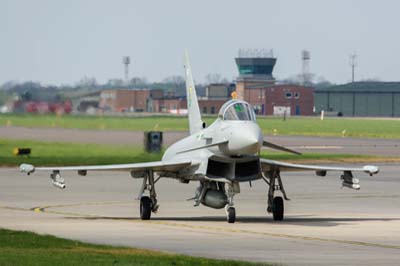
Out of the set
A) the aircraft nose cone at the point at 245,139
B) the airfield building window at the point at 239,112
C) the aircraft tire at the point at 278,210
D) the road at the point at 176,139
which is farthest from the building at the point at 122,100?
the aircraft nose cone at the point at 245,139

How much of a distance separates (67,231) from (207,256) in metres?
6.19

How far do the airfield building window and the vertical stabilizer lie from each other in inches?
126

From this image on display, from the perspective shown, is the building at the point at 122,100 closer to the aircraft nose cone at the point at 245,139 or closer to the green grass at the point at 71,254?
the aircraft nose cone at the point at 245,139

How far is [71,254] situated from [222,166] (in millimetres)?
9570

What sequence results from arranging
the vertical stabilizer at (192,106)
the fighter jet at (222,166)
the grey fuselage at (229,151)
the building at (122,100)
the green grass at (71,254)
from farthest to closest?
the building at (122,100) → the vertical stabilizer at (192,106) → the fighter jet at (222,166) → the grey fuselage at (229,151) → the green grass at (71,254)

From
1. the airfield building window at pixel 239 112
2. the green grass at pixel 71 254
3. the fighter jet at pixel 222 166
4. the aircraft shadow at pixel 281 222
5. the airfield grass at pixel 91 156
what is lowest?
the airfield grass at pixel 91 156

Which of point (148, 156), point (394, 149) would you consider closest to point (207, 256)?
point (148, 156)

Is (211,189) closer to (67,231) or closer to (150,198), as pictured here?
(150,198)

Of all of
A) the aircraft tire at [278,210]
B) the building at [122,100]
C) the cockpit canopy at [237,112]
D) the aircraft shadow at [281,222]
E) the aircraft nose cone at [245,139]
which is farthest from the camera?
the building at [122,100]

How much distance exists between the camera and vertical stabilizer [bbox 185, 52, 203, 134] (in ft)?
115

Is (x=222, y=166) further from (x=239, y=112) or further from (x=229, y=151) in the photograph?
(x=239, y=112)

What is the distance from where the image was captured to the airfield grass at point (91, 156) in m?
60.9

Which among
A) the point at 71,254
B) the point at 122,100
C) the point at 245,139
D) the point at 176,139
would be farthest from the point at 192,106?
the point at 122,100

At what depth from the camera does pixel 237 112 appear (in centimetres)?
3105
